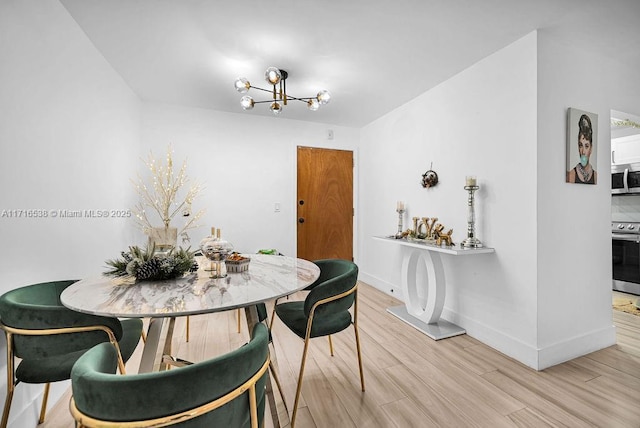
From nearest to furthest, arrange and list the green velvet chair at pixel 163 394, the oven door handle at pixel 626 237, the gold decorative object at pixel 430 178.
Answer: the green velvet chair at pixel 163 394, the gold decorative object at pixel 430 178, the oven door handle at pixel 626 237

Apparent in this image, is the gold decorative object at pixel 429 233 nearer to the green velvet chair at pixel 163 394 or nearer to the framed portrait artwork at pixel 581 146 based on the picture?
the framed portrait artwork at pixel 581 146

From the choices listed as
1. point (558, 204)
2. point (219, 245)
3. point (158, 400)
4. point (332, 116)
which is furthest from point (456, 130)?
point (158, 400)

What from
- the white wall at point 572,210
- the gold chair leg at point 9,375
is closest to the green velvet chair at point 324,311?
the gold chair leg at point 9,375

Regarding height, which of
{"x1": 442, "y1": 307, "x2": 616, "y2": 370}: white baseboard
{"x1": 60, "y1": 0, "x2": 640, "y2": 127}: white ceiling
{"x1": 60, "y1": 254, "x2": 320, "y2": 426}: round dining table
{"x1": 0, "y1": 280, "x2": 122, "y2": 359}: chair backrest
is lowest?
{"x1": 442, "y1": 307, "x2": 616, "y2": 370}: white baseboard

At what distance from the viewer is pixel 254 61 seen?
2.49 meters

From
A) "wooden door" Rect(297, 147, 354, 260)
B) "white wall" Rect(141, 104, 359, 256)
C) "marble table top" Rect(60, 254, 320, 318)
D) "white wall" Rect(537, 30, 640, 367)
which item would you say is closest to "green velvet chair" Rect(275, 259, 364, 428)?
"marble table top" Rect(60, 254, 320, 318)

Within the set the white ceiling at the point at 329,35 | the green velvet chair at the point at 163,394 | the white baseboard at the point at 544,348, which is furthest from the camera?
the white baseboard at the point at 544,348

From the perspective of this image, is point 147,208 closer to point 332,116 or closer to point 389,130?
point 332,116

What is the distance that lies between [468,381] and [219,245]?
70.8 inches

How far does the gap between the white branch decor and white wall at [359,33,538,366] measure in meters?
2.73

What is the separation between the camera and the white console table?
2.52 meters

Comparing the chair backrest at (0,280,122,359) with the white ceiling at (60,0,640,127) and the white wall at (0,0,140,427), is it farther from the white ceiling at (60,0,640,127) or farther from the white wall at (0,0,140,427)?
the white ceiling at (60,0,640,127)

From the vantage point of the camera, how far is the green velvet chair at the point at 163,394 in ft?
2.08

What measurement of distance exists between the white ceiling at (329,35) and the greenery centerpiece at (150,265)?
158cm
